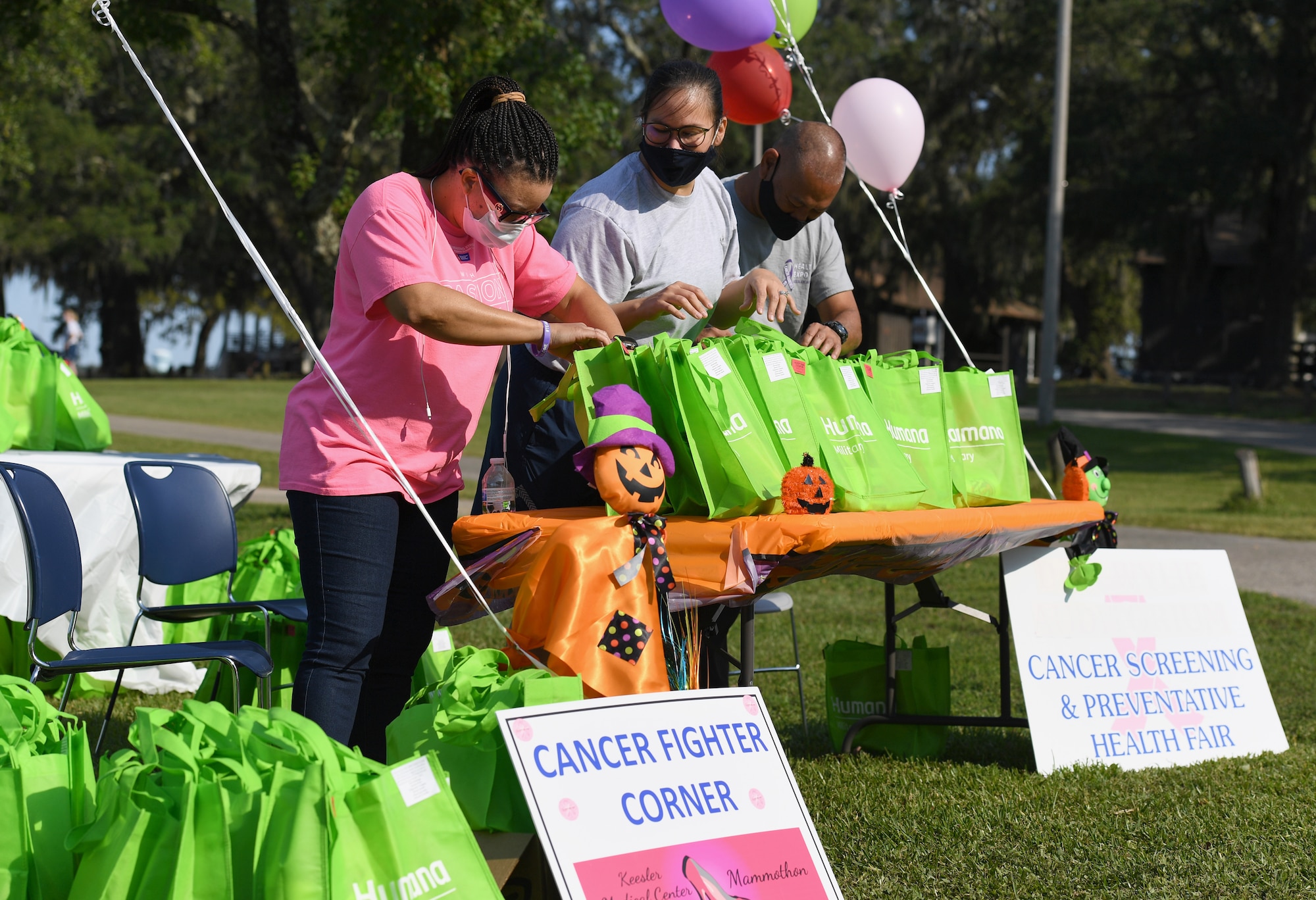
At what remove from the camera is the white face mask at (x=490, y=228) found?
9.07 feet

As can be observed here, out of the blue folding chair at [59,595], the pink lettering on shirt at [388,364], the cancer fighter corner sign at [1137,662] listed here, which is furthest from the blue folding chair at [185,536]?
the cancer fighter corner sign at [1137,662]

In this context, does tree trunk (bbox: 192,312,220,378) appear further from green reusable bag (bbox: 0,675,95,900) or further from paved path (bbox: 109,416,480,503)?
green reusable bag (bbox: 0,675,95,900)

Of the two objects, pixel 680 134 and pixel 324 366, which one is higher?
pixel 680 134

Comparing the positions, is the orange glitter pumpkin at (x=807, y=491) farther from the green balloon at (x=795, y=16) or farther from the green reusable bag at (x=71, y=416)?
the green reusable bag at (x=71, y=416)

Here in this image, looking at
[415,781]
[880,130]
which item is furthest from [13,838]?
[880,130]

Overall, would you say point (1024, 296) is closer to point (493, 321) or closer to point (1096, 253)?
point (1096, 253)

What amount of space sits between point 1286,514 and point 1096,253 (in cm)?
2640

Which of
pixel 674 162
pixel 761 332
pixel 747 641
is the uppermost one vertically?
pixel 674 162

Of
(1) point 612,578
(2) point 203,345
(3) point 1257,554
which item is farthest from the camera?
(2) point 203,345

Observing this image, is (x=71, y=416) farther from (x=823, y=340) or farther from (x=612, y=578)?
(x=612, y=578)

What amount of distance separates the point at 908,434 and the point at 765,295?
63 centimetres

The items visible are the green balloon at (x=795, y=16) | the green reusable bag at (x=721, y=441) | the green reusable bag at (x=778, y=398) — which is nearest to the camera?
the green reusable bag at (x=721, y=441)

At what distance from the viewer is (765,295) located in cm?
323

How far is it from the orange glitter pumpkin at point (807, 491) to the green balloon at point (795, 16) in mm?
2358
